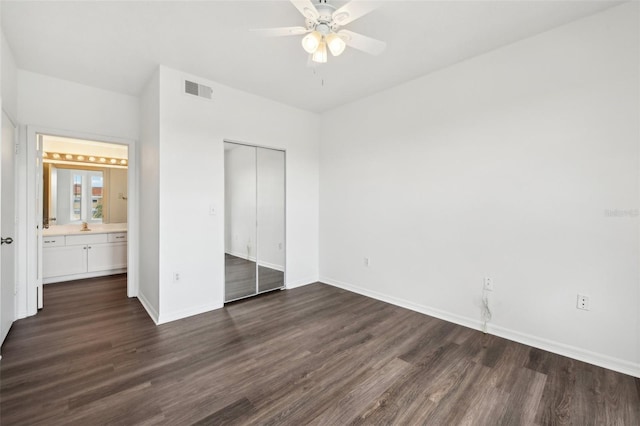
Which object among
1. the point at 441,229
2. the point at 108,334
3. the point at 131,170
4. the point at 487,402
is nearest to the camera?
the point at 487,402

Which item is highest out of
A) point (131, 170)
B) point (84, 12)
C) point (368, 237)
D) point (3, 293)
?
point (84, 12)

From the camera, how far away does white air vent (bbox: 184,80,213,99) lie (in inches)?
122

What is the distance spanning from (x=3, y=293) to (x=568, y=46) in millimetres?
5362

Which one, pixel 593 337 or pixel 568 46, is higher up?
pixel 568 46

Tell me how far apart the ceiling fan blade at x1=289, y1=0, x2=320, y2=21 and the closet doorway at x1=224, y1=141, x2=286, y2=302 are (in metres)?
2.06

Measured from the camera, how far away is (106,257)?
188 inches

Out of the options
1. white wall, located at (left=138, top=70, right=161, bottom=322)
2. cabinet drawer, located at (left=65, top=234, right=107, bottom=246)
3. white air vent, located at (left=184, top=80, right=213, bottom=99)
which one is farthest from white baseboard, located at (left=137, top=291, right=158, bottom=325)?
white air vent, located at (left=184, top=80, right=213, bottom=99)

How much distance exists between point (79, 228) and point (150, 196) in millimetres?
2898

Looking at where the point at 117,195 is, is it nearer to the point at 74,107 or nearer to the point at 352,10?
the point at 74,107

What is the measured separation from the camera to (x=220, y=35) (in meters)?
2.44

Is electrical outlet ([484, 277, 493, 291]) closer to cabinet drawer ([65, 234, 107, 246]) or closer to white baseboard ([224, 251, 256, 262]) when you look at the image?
white baseboard ([224, 251, 256, 262])

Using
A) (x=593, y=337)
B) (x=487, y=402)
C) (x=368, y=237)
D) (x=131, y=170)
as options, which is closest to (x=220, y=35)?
(x=131, y=170)

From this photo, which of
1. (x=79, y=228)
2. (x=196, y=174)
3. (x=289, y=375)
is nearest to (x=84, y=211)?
(x=79, y=228)

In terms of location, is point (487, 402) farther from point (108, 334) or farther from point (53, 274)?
point (53, 274)
